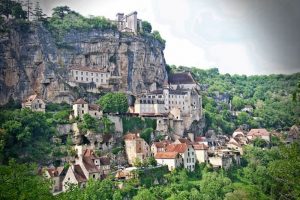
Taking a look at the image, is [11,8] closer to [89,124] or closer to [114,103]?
[114,103]

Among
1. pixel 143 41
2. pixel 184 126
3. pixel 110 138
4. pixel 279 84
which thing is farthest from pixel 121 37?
pixel 279 84

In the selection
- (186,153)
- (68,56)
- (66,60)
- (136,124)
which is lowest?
(186,153)

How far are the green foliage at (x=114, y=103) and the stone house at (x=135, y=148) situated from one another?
4.76m

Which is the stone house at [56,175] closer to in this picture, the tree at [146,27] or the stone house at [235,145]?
the stone house at [235,145]

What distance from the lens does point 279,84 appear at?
108 m

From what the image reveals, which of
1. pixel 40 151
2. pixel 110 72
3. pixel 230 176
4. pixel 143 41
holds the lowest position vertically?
pixel 230 176

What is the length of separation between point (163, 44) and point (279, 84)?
48.0m

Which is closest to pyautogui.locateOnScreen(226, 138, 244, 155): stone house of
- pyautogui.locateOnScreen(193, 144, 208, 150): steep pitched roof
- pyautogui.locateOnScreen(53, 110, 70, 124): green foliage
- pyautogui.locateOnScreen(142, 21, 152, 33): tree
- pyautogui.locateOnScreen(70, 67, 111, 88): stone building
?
pyautogui.locateOnScreen(193, 144, 208, 150): steep pitched roof

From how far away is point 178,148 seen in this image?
49.0 meters

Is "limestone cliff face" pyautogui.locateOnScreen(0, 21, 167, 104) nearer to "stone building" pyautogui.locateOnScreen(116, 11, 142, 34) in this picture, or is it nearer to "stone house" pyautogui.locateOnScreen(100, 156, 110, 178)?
"stone building" pyautogui.locateOnScreen(116, 11, 142, 34)

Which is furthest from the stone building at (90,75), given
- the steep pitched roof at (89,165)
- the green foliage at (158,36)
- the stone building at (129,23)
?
the steep pitched roof at (89,165)

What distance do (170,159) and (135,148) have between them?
4.00 metres

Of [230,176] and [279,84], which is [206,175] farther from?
[279,84]

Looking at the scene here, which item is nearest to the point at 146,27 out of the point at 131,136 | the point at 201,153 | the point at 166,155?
the point at 131,136
